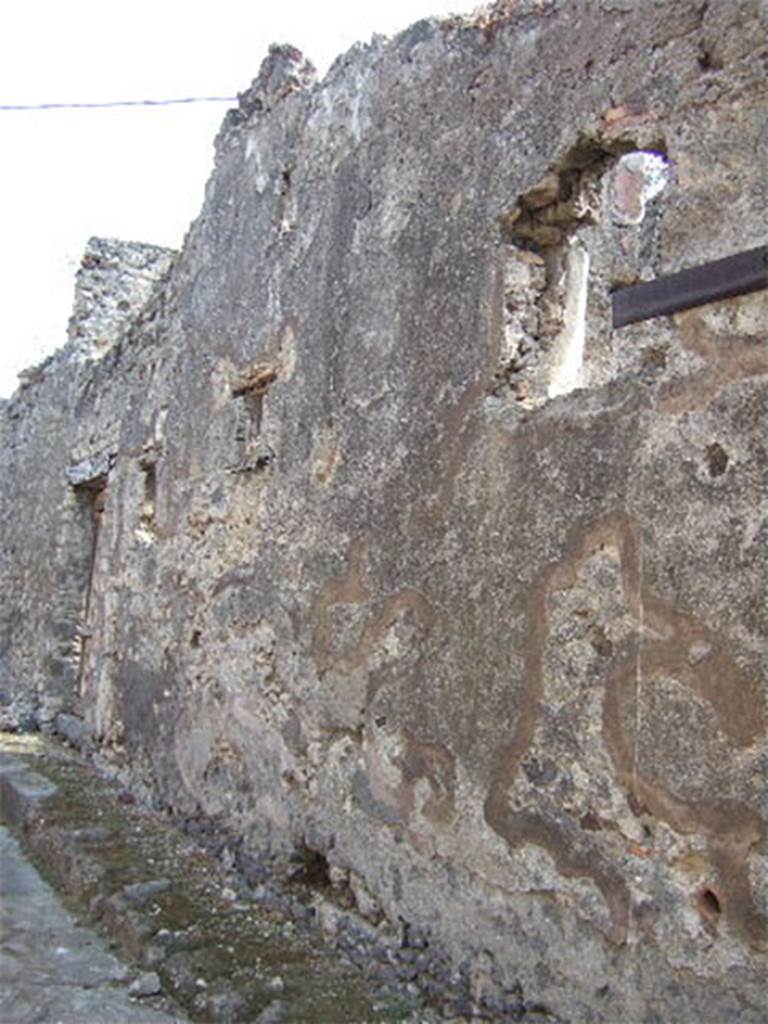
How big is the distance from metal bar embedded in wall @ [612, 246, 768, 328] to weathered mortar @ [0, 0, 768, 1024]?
0.04 metres

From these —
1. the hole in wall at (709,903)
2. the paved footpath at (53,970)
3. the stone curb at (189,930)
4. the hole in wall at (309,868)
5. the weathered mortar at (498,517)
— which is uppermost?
the weathered mortar at (498,517)

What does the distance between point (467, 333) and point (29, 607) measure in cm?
599

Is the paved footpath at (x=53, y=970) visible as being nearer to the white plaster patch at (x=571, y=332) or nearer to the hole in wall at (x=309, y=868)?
the hole in wall at (x=309, y=868)

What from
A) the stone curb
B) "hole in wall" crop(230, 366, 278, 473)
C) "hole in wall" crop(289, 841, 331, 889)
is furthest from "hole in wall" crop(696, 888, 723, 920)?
"hole in wall" crop(230, 366, 278, 473)

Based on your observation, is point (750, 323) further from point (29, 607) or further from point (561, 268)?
point (29, 607)

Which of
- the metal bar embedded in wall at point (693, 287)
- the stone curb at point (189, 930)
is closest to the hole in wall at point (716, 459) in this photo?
the metal bar embedded in wall at point (693, 287)

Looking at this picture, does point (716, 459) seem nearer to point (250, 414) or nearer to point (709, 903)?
A: point (709, 903)

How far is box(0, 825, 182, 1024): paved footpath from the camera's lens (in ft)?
9.39

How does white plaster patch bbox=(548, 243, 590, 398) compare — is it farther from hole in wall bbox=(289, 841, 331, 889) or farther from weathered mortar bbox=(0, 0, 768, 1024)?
hole in wall bbox=(289, 841, 331, 889)

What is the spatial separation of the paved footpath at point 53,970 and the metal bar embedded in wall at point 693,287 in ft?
7.45

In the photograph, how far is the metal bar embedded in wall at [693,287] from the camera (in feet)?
7.48

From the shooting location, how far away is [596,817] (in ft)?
8.18

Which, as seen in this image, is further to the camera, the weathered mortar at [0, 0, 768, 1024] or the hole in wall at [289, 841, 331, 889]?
the hole in wall at [289, 841, 331, 889]

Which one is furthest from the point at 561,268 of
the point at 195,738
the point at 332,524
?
the point at 195,738
